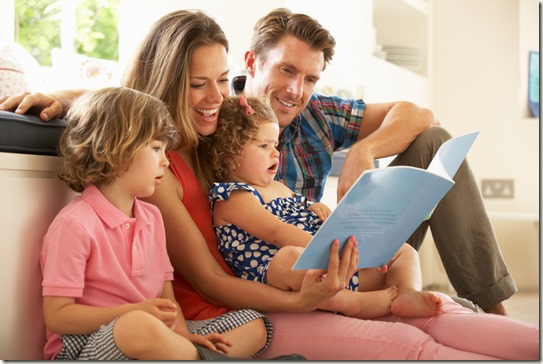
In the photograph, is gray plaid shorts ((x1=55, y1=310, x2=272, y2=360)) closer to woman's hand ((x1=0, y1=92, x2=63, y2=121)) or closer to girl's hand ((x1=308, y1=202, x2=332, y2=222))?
girl's hand ((x1=308, y1=202, x2=332, y2=222))

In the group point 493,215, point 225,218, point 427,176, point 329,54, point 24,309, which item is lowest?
point 493,215

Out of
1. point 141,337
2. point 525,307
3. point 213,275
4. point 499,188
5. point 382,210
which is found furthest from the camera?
point 499,188

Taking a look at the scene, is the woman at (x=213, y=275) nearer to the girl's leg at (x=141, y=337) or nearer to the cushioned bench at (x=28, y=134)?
the cushioned bench at (x=28, y=134)

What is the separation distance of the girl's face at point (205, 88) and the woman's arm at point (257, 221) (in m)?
0.20

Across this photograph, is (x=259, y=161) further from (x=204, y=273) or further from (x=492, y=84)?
(x=492, y=84)

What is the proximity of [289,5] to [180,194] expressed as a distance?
2.13 meters

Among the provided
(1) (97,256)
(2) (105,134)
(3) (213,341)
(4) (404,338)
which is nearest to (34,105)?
(2) (105,134)

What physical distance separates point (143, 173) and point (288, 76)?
0.83 metres

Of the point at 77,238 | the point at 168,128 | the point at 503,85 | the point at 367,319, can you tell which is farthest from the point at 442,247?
the point at 503,85

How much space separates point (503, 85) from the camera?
4.83 metres

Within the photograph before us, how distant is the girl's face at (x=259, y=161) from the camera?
70.6 inches

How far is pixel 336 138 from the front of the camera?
7.83 feet

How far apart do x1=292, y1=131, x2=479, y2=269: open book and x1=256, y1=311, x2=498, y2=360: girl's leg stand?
0.46 feet

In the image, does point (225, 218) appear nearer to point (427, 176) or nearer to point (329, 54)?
point (427, 176)
